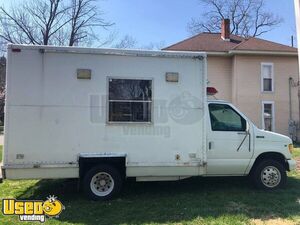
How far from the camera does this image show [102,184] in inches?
282

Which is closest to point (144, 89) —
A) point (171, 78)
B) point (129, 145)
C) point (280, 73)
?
point (171, 78)

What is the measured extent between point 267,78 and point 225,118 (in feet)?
49.2

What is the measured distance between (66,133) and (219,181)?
14.1 ft

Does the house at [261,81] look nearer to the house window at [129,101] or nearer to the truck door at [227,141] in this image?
the truck door at [227,141]

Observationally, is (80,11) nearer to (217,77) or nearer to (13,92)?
(217,77)

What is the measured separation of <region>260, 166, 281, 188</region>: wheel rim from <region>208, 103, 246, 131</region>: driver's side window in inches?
45.1

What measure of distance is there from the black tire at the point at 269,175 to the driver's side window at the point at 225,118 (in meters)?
1.01

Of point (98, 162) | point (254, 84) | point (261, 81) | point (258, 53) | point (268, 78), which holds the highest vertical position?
point (258, 53)

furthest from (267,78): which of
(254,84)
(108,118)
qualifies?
(108,118)

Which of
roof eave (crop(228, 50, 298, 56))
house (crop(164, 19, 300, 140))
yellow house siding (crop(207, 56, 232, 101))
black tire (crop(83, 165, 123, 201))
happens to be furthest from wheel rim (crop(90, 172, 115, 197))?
roof eave (crop(228, 50, 298, 56))

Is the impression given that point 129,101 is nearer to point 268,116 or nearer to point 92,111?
point 92,111

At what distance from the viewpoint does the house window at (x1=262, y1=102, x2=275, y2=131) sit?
21172 mm

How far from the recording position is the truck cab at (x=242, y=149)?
24.9 feet

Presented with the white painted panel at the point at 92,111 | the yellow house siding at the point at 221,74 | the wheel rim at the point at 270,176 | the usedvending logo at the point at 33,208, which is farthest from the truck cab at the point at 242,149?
the yellow house siding at the point at 221,74
